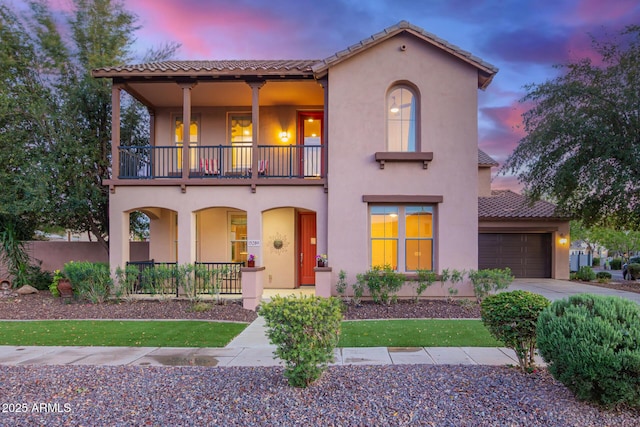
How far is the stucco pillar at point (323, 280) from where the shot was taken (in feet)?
35.2

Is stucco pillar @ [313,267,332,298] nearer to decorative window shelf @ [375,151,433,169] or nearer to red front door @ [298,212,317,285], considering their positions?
red front door @ [298,212,317,285]

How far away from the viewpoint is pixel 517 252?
19.6 m

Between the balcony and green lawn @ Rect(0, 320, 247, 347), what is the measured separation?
14.8ft

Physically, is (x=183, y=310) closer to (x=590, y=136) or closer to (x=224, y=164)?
(x=224, y=164)

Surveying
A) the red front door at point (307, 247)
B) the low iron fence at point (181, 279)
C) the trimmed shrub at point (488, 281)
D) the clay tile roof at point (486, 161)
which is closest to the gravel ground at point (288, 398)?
the low iron fence at point (181, 279)

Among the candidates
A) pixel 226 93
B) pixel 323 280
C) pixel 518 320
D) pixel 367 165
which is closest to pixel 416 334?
pixel 518 320

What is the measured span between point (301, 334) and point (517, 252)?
59.3 feet

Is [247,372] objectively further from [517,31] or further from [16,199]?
[517,31]

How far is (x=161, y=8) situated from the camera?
13.8m

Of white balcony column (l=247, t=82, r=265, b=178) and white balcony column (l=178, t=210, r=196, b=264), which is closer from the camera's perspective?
white balcony column (l=247, t=82, r=265, b=178)

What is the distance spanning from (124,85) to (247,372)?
33.0ft

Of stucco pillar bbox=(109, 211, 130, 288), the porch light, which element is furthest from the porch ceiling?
stucco pillar bbox=(109, 211, 130, 288)

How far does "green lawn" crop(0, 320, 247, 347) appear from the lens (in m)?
7.35

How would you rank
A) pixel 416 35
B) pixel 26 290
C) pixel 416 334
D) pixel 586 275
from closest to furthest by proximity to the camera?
1. pixel 416 334
2. pixel 416 35
3. pixel 26 290
4. pixel 586 275
